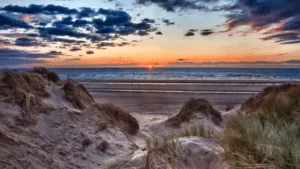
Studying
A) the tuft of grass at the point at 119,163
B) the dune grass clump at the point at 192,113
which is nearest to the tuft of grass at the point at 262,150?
the tuft of grass at the point at 119,163

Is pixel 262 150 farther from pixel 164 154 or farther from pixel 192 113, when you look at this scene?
pixel 192 113

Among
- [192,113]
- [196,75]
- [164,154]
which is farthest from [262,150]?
[196,75]

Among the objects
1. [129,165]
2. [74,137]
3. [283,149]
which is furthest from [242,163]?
[74,137]

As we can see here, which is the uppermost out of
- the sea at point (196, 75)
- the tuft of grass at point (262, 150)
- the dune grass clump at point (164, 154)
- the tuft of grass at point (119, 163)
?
the tuft of grass at point (262, 150)

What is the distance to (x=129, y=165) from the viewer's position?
3.84 m

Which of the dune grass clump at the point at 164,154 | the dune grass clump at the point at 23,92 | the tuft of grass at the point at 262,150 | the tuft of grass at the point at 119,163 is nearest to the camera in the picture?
the tuft of grass at the point at 262,150

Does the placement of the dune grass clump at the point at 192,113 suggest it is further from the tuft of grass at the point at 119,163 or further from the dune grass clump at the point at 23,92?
the tuft of grass at the point at 119,163

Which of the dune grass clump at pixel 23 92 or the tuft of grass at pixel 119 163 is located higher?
the dune grass clump at pixel 23 92

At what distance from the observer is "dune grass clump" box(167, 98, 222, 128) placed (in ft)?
36.0

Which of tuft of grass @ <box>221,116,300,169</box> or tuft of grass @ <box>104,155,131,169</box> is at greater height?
tuft of grass @ <box>221,116,300,169</box>

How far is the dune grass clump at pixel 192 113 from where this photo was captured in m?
11.0

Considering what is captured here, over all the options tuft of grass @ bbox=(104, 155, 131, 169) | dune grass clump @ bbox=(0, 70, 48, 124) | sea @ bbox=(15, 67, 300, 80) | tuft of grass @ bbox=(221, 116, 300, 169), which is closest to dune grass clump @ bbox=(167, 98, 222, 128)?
dune grass clump @ bbox=(0, 70, 48, 124)

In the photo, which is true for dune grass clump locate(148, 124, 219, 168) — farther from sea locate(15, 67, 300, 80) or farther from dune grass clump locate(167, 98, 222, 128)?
sea locate(15, 67, 300, 80)

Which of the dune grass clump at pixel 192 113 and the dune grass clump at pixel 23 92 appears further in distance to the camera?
the dune grass clump at pixel 192 113
